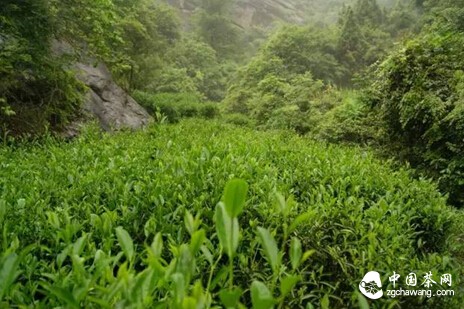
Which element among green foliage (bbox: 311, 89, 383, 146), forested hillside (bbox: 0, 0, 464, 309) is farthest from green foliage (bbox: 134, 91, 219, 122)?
green foliage (bbox: 311, 89, 383, 146)

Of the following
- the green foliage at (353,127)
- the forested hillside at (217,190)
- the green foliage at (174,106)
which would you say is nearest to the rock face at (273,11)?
the green foliage at (174,106)

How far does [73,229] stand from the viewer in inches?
64.4

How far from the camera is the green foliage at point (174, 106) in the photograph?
1269cm

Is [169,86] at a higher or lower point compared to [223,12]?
lower

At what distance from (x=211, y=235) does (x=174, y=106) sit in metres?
11.3

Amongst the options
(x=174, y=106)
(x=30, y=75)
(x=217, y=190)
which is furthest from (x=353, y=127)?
(x=174, y=106)

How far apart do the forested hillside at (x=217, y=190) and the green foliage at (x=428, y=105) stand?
0.03m

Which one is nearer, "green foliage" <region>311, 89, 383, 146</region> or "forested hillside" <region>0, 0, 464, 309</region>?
"forested hillside" <region>0, 0, 464, 309</region>

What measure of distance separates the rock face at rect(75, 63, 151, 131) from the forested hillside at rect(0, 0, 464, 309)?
0.06 meters

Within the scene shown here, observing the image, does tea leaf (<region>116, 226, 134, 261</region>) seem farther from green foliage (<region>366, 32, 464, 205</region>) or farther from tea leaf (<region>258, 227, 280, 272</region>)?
green foliage (<region>366, 32, 464, 205</region>)

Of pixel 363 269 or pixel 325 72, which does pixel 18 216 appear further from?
pixel 325 72

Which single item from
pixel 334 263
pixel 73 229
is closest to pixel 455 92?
pixel 334 263

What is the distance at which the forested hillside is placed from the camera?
3.97ft

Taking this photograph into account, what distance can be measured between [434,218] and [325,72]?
71.0 ft
